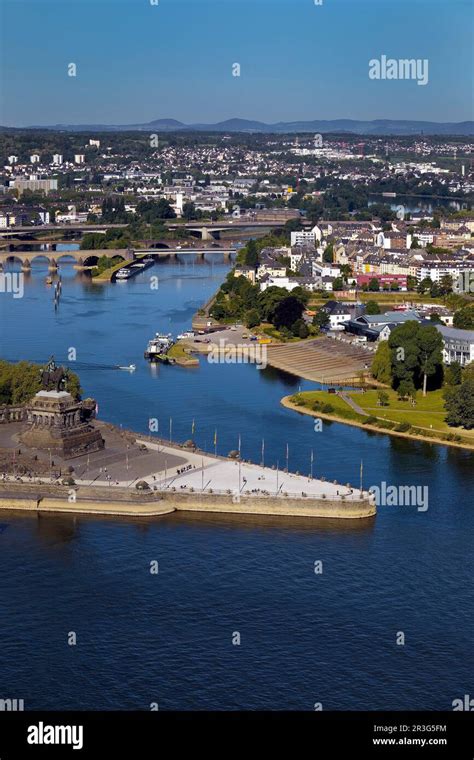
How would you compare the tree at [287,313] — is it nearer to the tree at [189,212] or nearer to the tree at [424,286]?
the tree at [424,286]

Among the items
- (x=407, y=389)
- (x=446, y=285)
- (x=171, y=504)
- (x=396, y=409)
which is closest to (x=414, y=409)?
(x=396, y=409)

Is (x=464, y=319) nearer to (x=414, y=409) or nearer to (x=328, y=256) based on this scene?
(x=414, y=409)

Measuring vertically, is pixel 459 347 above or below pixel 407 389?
above

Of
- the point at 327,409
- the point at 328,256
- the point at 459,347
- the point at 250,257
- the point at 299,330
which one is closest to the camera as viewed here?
the point at 327,409

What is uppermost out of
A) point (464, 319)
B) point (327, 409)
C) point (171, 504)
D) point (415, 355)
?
point (415, 355)

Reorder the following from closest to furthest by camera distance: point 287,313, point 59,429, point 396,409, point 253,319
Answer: point 59,429 < point 396,409 < point 287,313 < point 253,319

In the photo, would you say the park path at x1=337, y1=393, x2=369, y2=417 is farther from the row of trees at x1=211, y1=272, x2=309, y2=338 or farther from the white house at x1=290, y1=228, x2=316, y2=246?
the white house at x1=290, y1=228, x2=316, y2=246
